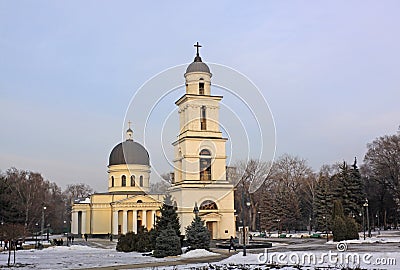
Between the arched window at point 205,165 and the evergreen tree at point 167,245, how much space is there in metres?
20.7

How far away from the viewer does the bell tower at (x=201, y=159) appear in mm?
50656

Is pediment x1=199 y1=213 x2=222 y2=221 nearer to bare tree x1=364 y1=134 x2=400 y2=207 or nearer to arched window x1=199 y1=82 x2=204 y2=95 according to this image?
arched window x1=199 y1=82 x2=204 y2=95

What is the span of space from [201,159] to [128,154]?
82.5 ft

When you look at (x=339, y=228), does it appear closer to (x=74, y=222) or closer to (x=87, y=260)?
(x=87, y=260)

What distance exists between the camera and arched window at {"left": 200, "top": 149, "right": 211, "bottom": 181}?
5181cm

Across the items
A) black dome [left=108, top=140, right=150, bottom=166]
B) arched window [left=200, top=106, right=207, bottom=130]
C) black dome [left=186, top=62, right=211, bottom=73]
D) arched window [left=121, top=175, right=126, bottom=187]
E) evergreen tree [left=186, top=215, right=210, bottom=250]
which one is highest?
black dome [left=186, top=62, right=211, bottom=73]

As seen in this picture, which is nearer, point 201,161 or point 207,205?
point 207,205

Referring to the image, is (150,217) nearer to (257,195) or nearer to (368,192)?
(257,195)

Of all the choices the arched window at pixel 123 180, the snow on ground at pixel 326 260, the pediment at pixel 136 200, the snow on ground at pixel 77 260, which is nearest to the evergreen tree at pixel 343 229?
→ the snow on ground at pixel 77 260

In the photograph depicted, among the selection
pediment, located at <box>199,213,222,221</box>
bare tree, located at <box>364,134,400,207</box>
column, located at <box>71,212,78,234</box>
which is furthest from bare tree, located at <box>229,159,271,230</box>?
column, located at <box>71,212,78,234</box>

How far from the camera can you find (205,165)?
5222 centimetres

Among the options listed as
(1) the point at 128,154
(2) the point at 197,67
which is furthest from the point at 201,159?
(1) the point at 128,154

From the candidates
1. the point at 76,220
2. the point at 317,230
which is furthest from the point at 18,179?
→ the point at 317,230

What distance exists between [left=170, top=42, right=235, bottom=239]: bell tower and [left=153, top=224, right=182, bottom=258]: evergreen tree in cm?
1919
